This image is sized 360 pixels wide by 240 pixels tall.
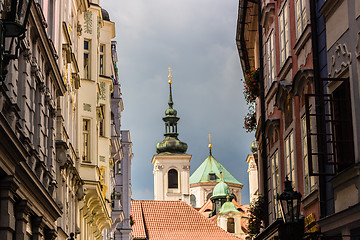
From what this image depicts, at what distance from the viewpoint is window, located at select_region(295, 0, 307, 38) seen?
16156mm

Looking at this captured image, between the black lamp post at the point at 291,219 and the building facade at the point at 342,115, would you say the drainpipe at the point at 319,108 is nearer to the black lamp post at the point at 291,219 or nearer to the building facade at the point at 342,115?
the building facade at the point at 342,115

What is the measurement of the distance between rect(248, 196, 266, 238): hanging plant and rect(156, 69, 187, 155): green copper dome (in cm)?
10336

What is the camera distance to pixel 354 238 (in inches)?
494

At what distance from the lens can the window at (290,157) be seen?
1733 centimetres

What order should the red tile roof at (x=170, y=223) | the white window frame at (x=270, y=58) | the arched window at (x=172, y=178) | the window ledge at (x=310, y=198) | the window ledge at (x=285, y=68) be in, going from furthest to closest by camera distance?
1. the arched window at (x=172, y=178)
2. the red tile roof at (x=170, y=223)
3. the white window frame at (x=270, y=58)
4. the window ledge at (x=285, y=68)
5. the window ledge at (x=310, y=198)

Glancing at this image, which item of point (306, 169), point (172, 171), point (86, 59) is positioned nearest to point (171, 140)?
point (172, 171)

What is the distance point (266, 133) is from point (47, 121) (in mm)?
5639

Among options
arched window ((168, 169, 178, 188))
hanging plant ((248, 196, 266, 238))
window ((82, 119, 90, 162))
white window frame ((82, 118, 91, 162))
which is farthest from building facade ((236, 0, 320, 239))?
arched window ((168, 169, 178, 188))

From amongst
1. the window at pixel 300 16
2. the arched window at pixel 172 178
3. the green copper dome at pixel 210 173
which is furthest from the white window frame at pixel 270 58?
the green copper dome at pixel 210 173

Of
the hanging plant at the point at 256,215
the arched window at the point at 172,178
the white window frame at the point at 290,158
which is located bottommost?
the hanging plant at the point at 256,215

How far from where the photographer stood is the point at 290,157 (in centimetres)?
1764

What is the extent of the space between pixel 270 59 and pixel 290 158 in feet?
13.0

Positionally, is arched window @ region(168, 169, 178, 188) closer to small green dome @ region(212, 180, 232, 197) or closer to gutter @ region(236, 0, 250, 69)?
small green dome @ region(212, 180, 232, 197)

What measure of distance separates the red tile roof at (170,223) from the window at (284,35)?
201 feet
